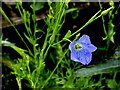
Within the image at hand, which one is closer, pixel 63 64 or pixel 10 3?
pixel 63 64

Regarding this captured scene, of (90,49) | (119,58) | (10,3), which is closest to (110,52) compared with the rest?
(119,58)

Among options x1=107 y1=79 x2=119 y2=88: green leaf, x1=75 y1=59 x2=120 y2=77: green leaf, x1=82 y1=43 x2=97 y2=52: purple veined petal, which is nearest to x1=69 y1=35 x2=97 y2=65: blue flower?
x1=82 y1=43 x2=97 y2=52: purple veined petal

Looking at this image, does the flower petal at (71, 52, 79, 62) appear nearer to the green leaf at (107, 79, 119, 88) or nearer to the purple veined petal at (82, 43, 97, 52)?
the purple veined petal at (82, 43, 97, 52)

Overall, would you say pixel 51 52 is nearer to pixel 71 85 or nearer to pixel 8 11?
pixel 71 85

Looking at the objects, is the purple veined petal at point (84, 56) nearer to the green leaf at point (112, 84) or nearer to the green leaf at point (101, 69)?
the green leaf at point (101, 69)

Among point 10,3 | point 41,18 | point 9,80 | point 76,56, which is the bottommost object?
point 9,80

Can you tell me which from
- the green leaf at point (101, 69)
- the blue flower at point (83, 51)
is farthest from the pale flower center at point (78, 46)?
the green leaf at point (101, 69)

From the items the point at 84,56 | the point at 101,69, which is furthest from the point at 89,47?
the point at 101,69
